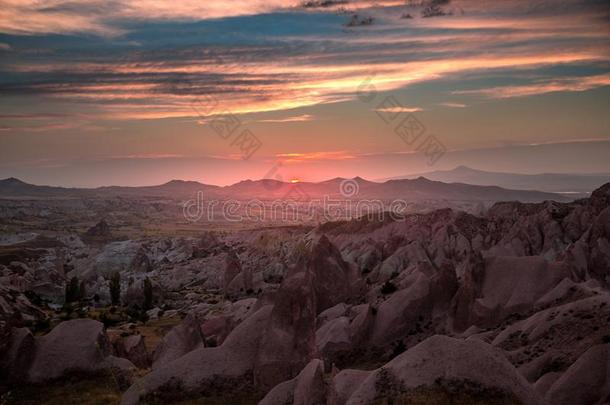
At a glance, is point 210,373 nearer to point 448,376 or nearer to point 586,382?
point 448,376

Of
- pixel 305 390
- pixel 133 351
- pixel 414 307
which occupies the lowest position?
pixel 133 351

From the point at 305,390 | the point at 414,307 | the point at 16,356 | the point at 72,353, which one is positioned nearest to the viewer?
the point at 305,390

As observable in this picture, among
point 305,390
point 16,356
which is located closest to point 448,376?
point 305,390

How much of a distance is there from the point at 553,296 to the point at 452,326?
9627mm

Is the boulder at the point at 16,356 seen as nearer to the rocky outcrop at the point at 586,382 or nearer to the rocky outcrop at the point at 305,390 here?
the rocky outcrop at the point at 305,390

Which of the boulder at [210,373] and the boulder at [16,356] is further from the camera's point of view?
the boulder at [16,356]

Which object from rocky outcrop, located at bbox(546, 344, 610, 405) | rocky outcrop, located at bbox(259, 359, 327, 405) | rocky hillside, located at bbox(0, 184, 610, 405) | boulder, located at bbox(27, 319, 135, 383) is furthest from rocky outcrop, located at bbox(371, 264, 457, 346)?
boulder, located at bbox(27, 319, 135, 383)

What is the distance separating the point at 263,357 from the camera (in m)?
35.9

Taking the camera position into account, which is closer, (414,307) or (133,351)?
(133,351)

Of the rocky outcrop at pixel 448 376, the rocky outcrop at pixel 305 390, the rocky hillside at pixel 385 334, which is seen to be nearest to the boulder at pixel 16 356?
the rocky hillside at pixel 385 334

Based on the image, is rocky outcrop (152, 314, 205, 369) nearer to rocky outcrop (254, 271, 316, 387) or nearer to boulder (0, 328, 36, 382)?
boulder (0, 328, 36, 382)

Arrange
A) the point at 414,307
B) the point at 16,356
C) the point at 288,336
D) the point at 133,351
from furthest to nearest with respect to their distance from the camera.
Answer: the point at 414,307 < the point at 133,351 < the point at 16,356 < the point at 288,336

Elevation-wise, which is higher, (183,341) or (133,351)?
(183,341)

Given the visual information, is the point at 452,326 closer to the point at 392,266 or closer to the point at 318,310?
the point at 318,310
